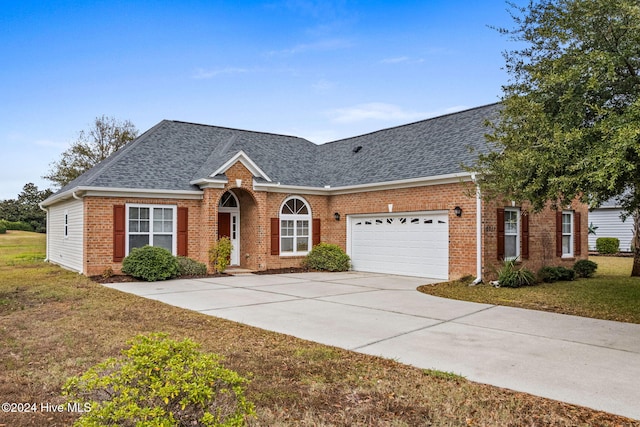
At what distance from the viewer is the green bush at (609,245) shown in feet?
88.0

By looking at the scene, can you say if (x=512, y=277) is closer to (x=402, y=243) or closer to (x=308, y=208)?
(x=402, y=243)

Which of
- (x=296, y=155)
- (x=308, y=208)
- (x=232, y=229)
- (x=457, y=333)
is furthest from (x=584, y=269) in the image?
(x=232, y=229)

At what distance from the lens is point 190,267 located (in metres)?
15.1

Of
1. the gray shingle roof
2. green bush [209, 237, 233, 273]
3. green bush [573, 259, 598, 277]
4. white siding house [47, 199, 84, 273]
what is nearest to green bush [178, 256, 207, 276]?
green bush [209, 237, 233, 273]

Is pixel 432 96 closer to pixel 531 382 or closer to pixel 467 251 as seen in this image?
pixel 467 251

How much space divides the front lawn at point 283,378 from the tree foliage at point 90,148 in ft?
91.2

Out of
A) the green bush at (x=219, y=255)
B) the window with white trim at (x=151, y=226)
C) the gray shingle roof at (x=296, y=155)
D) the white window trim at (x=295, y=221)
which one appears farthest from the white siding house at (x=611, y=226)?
the window with white trim at (x=151, y=226)

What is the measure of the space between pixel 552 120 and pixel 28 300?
11.2m

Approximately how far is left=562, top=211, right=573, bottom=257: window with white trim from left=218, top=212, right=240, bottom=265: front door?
12.9 m

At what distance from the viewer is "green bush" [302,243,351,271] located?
55.5 ft

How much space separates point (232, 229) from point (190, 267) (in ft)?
9.82

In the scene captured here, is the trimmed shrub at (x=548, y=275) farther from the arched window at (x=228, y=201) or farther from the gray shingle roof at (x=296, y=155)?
the arched window at (x=228, y=201)

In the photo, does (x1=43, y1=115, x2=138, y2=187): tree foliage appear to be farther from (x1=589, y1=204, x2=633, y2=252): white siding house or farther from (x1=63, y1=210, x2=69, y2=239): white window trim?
(x1=589, y1=204, x2=633, y2=252): white siding house

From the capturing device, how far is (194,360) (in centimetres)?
312
